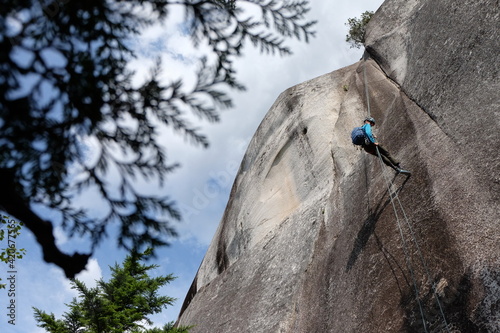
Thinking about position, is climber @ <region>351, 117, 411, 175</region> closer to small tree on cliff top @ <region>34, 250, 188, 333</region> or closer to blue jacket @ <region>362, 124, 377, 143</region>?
blue jacket @ <region>362, 124, 377, 143</region>

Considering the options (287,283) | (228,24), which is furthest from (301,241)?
(228,24)

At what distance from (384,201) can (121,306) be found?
6711 mm

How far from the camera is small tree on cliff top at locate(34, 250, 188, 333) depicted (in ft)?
35.8

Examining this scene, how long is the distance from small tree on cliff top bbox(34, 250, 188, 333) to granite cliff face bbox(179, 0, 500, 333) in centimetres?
223

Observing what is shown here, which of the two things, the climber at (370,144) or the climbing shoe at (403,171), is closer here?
the climbing shoe at (403,171)

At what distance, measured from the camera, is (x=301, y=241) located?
495 inches

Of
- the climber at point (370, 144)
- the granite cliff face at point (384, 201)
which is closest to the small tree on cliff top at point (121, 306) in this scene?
the granite cliff face at point (384, 201)

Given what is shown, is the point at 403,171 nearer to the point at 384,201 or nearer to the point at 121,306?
the point at 384,201

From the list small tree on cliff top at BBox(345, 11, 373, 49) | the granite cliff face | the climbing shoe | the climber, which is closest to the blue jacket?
the climber

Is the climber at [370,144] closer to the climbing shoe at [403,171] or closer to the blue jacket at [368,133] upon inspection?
the blue jacket at [368,133]

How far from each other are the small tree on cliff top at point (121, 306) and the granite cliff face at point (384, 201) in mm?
2234

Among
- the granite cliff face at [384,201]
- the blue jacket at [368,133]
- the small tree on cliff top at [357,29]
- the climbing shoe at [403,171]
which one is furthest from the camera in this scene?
the small tree on cliff top at [357,29]

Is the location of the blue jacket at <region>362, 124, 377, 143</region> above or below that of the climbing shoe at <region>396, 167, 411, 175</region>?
above

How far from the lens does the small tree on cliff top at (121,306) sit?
10.9 metres
